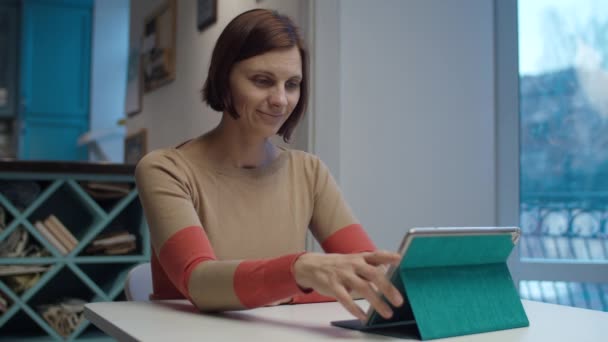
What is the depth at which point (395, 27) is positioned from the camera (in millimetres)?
2498

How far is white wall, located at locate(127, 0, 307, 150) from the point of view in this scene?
3.36 meters

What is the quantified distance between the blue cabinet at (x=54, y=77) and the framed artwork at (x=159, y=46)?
91.6 inches

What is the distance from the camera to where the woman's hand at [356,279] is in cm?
85

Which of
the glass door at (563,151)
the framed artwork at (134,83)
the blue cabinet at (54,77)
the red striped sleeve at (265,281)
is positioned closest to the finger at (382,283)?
the red striped sleeve at (265,281)

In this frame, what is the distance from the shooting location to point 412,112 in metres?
2.53

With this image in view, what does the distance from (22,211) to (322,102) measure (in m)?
1.22

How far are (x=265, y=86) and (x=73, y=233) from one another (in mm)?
1784

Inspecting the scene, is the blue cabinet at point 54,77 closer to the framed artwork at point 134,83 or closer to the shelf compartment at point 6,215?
the framed artwork at point 134,83

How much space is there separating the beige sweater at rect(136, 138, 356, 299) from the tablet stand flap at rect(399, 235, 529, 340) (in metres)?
0.45

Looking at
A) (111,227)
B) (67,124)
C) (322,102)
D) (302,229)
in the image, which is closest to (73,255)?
(111,227)

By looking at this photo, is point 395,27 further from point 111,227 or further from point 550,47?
point 111,227

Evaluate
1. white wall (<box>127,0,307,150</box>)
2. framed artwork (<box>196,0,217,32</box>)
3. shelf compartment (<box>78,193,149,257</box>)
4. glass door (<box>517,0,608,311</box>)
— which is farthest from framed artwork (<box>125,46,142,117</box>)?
glass door (<box>517,0,608,311</box>)

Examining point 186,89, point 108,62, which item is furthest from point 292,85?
point 108,62

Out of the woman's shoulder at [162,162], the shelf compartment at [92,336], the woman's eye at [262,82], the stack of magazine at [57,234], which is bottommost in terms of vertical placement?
the shelf compartment at [92,336]
